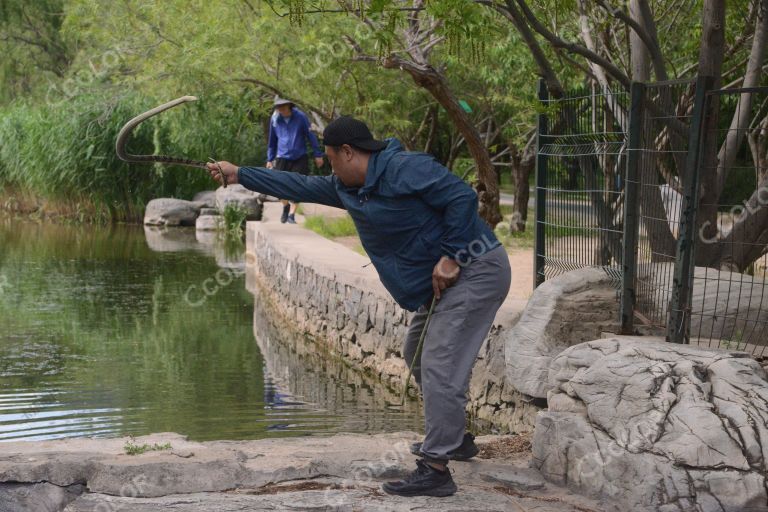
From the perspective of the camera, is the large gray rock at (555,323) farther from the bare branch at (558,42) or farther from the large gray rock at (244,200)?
the large gray rock at (244,200)

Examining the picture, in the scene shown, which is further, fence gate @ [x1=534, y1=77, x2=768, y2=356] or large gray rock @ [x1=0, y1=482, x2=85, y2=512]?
fence gate @ [x1=534, y1=77, x2=768, y2=356]

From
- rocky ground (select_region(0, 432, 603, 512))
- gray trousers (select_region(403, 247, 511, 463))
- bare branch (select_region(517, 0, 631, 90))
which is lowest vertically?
rocky ground (select_region(0, 432, 603, 512))

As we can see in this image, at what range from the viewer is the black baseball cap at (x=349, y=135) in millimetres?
4809

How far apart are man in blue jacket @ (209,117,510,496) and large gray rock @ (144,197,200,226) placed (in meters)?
20.2

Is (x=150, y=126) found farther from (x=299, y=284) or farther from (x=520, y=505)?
(x=520, y=505)

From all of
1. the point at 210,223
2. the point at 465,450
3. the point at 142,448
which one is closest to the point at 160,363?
the point at 142,448

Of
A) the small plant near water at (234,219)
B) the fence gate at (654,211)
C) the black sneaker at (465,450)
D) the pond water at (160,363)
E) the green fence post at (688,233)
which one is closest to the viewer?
the black sneaker at (465,450)

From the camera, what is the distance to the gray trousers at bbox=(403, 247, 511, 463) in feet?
15.8

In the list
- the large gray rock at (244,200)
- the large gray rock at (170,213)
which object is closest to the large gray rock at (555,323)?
the large gray rock at (244,200)

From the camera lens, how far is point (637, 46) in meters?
8.67

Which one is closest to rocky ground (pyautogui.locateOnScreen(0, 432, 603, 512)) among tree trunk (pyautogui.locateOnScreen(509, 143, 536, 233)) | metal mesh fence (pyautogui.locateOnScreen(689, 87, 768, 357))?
metal mesh fence (pyautogui.locateOnScreen(689, 87, 768, 357))

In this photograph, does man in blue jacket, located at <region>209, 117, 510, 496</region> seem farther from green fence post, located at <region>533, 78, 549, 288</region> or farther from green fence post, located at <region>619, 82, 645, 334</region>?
green fence post, located at <region>533, 78, 549, 288</region>

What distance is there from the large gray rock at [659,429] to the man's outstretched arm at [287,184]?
151 cm

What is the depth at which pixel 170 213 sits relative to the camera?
80.6 ft
